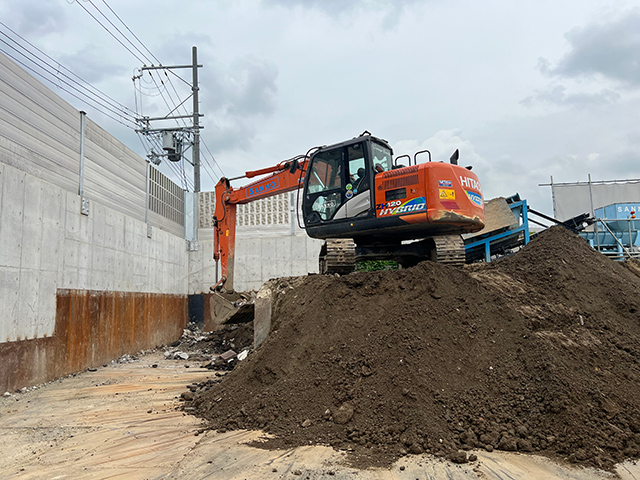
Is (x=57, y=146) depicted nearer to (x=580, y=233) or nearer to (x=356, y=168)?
(x=356, y=168)

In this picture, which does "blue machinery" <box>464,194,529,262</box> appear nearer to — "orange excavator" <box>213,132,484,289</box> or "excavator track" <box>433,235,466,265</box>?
"orange excavator" <box>213,132,484,289</box>

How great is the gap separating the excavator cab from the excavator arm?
2.70 feet

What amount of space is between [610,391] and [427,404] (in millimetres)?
1855

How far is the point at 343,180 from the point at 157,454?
16.8ft

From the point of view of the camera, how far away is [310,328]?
5996mm

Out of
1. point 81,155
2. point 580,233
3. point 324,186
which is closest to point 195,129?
point 81,155

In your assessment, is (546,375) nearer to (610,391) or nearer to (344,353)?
(610,391)

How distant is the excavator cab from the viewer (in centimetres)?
763

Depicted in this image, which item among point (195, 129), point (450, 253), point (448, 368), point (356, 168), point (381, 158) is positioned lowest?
point (448, 368)

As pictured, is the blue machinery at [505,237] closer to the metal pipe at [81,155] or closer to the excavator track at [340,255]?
the excavator track at [340,255]

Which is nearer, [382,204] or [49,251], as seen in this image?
[382,204]

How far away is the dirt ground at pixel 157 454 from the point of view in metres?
3.59

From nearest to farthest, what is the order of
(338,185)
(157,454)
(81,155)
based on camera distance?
(157,454) < (338,185) < (81,155)

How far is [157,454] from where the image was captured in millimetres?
4184
